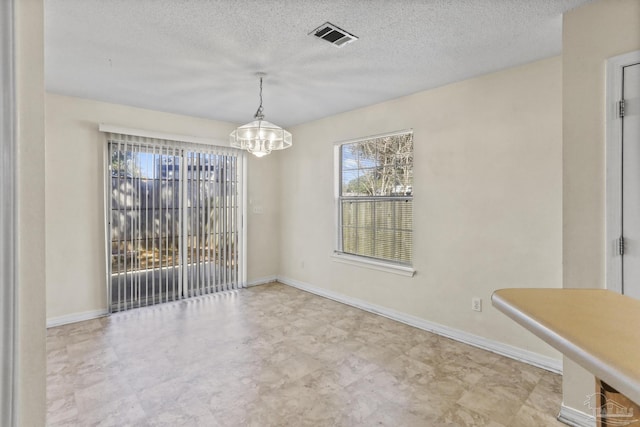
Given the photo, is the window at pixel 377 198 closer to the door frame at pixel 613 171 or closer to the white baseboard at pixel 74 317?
the door frame at pixel 613 171

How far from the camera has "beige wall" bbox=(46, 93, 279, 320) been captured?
3.52 m

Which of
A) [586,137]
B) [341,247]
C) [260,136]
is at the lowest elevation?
[341,247]

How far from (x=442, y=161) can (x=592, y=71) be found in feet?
4.80

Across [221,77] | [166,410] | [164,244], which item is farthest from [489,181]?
[164,244]

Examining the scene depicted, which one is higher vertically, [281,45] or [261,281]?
[281,45]

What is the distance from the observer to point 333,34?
224cm

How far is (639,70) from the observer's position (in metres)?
1.79

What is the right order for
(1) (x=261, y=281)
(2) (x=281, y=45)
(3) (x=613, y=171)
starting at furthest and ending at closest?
1. (1) (x=261, y=281)
2. (2) (x=281, y=45)
3. (3) (x=613, y=171)

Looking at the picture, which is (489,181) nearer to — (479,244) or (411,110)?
(479,244)

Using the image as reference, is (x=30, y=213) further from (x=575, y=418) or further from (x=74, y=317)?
(x=74, y=317)

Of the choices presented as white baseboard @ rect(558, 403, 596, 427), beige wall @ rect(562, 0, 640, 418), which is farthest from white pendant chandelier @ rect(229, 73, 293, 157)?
white baseboard @ rect(558, 403, 596, 427)

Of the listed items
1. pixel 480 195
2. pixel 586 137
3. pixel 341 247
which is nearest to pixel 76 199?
pixel 341 247

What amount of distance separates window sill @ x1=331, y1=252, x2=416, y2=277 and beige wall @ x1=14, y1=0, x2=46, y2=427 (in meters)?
3.24

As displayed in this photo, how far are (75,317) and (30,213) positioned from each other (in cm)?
370
